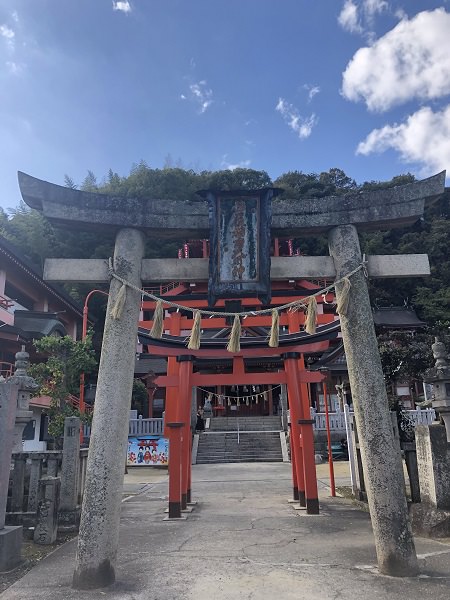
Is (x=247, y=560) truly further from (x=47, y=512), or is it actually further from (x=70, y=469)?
(x=70, y=469)

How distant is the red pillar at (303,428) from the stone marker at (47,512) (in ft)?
15.1

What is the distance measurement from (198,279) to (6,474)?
133 inches

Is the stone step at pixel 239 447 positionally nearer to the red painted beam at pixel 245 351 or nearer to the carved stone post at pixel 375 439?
the red painted beam at pixel 245 351

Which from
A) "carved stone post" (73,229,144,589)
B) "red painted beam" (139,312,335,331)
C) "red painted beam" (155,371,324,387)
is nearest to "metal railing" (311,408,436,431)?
"red painted beam" (139,312,335,331)

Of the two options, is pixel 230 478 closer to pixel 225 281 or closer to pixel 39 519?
pixel 39 519

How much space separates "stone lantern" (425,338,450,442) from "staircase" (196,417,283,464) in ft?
46.1

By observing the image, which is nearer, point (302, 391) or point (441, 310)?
point (302, 391)

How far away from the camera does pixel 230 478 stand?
15.0 meters

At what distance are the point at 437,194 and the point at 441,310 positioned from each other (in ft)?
118

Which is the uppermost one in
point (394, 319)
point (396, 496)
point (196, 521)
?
point (394, 319)

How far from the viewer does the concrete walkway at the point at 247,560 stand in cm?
430

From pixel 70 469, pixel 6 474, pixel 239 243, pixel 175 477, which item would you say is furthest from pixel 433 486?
pixel 6 474

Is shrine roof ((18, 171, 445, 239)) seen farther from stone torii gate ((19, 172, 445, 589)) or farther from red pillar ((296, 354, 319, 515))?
red pillar ((296, 354, 319, 515))

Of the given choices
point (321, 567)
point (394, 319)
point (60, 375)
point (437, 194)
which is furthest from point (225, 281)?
point (394, 319)
